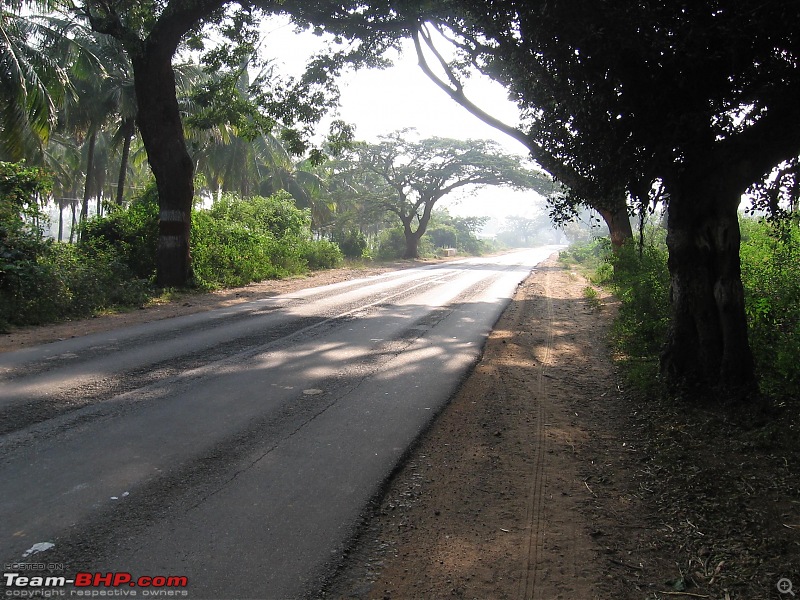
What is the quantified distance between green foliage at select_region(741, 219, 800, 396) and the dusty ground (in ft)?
1.20

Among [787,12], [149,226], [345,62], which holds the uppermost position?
[345,62]

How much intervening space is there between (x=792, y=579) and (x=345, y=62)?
55.8 ft

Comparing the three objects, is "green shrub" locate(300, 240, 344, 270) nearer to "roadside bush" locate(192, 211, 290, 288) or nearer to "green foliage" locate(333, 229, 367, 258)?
"roadside bush" locate(192, 211, 290, 288)

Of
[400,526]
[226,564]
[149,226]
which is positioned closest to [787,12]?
[400,526]

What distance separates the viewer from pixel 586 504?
4109 millimetres

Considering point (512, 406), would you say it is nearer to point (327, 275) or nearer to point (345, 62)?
point (345, 62)

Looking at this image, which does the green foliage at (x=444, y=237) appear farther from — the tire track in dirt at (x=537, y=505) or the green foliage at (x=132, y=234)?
the tire track in dirt at (x=537, y=505)

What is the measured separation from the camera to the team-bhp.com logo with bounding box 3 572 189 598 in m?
2.81

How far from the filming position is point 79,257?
14.2m

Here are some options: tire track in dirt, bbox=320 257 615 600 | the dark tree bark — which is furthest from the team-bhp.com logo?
the dark tree bark

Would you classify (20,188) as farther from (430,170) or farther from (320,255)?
(430,170)

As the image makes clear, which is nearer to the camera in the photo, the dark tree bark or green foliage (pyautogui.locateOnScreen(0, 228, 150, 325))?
green foliage (pyautogui.locateOnScreen(0, 228, 150, 325))

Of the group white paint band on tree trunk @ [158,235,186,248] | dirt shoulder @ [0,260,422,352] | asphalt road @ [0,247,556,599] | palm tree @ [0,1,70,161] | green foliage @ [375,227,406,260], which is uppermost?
palm tree @ [0,1,70,161]

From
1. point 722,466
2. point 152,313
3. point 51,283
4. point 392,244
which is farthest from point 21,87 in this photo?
point 392,244
